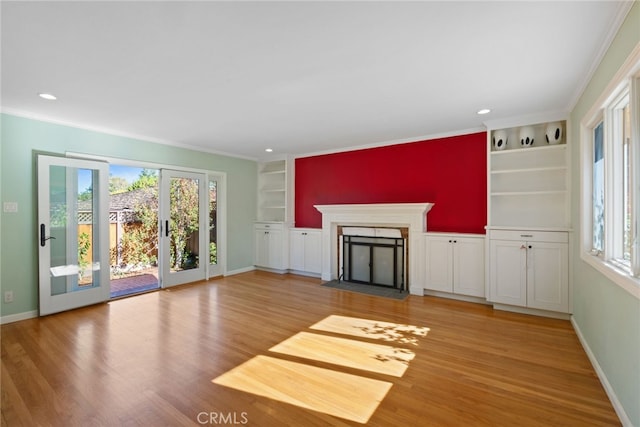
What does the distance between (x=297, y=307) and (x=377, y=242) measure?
1.88 meters

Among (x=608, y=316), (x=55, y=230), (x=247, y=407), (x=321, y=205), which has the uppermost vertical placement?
(x=321, y=205)

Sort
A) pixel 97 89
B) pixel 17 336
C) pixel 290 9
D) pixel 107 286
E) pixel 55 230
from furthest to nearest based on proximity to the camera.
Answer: pixel 107 286
pixel 55 230
pixel 17 336
pixel 97 89
pixel 290 9

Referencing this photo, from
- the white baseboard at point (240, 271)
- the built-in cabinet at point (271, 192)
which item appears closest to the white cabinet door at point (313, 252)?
the built-in cabinet at point (271, 192)

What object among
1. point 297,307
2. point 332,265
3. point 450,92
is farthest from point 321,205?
point 450,92

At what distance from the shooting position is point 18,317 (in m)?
3.51

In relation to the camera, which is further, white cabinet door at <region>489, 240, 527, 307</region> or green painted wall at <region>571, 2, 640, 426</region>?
white cabinet door at <region>489, 240, 527, 307</region>

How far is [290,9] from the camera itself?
1.71m

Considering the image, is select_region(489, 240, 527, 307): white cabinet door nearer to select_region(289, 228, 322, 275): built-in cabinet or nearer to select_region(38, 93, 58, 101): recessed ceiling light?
select_region(289, 228, 322, 275): built-in cabinet

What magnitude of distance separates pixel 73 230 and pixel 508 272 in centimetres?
581

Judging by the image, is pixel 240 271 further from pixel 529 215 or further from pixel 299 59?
pixel 529 215

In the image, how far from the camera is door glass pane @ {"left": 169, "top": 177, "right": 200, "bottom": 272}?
16.9ft

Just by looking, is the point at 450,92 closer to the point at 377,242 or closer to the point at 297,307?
the point at 377,242

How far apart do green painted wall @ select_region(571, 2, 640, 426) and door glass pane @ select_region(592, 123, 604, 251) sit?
212mm

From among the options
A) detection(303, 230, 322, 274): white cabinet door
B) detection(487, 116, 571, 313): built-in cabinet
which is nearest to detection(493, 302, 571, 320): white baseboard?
detection(487, 116, 571, 313): built-in cabinet
